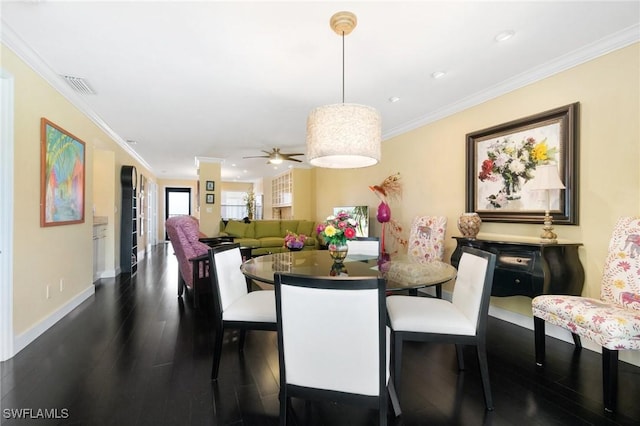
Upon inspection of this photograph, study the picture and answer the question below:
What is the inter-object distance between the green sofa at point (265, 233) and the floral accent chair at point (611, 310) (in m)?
4.69

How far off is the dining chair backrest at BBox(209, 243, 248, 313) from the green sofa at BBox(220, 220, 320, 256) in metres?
3.83

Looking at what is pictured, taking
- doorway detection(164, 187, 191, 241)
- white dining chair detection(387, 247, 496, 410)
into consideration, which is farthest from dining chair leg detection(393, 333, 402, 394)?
doorway detection(164, 187, 191, 241)

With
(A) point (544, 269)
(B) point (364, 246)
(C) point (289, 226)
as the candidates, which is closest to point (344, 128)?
(B) point (364, 246)

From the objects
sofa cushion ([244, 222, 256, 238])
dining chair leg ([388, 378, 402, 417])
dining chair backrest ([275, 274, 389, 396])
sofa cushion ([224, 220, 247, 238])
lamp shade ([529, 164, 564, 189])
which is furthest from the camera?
sofa cushion ([244, 222, 256, 238])

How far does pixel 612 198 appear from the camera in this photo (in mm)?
2209

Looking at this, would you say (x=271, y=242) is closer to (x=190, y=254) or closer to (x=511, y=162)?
(x=190, y=254)

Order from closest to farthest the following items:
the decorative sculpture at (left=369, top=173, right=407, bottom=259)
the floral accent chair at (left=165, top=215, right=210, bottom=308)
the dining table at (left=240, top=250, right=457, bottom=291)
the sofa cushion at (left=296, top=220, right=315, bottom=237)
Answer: the dining table at (left=240, top=250, right=457, bottom=291)
the floral accent chair at (left=165, top=215, right=210, bottom=308)
the decorative sculpture at (left=369, top=173, right=407, bottom=259)
the sofa cushion at (left=296, top=220, right=315, bottom=237)

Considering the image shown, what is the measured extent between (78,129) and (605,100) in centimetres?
515

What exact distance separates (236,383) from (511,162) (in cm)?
311

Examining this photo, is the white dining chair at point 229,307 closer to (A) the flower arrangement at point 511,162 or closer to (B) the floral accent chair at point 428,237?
(B) the floral accent chair at point 428,237

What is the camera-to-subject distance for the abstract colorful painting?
258cm

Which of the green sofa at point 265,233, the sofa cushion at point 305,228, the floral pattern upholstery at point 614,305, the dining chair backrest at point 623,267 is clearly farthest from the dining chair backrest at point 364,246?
the sofa cushion at point 305,228

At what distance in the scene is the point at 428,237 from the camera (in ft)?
11.5

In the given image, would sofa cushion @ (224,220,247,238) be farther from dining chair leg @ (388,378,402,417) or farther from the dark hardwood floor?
dining chair leg @ (388,378,402,417)
